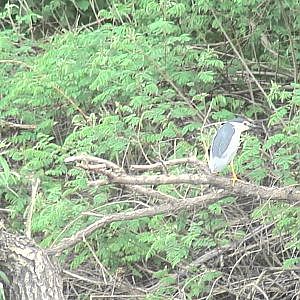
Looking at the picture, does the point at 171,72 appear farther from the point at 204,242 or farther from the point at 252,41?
the point at 204,242

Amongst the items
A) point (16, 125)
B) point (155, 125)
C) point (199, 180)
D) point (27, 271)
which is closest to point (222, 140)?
point (199, 180)

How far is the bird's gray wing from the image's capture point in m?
3.44

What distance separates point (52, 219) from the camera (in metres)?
4.02

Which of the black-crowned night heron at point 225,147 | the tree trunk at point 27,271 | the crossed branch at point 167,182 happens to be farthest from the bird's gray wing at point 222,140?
the tree trunk at point 27,271

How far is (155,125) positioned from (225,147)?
1.25m

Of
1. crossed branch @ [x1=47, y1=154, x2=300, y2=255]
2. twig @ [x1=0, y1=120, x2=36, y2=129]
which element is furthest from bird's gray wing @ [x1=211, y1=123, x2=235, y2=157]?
twig @ [x1=0, y1=120, x2=36, y2=129]

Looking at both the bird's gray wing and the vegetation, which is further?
the vegetation

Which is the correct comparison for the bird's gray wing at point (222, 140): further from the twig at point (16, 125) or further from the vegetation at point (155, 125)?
the twig at point (16, 125)

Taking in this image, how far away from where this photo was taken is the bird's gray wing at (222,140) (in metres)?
3.44

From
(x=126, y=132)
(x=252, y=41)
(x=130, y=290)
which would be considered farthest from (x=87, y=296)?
(x=252, y=41)

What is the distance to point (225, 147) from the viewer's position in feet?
11.5

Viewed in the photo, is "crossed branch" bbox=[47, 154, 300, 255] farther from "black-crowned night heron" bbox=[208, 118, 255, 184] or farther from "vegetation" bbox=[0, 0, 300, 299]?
"vegetation" bbox=[0, 0, 300, 299]

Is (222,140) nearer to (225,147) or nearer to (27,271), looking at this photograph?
(225,147)

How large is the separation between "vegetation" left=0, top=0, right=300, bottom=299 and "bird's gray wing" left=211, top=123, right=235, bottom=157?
0.32ft
